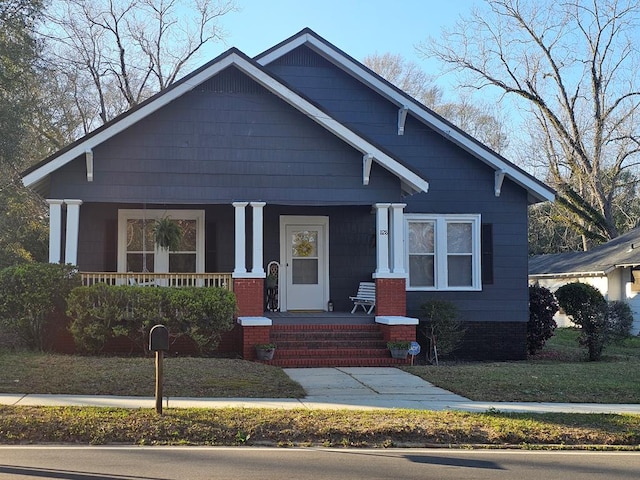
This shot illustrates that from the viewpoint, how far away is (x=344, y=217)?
18297 millimetres

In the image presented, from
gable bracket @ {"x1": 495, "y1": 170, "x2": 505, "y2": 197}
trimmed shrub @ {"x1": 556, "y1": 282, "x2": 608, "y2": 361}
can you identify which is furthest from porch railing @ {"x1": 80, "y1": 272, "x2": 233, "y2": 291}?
trimmed shrub @ {"x1": 556, "y1": 282, "x2": 608, "y2": 361}

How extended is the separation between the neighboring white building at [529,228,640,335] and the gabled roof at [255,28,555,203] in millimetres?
11123

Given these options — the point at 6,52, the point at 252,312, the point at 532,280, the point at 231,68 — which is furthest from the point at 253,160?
the point at 532,280

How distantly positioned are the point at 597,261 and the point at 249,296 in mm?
19555

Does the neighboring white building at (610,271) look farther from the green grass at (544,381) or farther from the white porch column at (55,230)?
the white porch column at (55,230)

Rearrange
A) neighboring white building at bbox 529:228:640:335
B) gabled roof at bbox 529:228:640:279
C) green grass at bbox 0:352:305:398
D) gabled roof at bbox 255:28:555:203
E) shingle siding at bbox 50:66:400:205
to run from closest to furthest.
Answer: green grass at bbox 0:352:305:398
shingle siding at bbox 50:66:400:205
gabled roof at bbox 255:28:555:203
neighboring white building at bbox 529:228:640:335
gabled roof at bbox 529:228:640:279

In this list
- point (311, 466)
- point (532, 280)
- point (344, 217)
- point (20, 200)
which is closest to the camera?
point (311, 466)

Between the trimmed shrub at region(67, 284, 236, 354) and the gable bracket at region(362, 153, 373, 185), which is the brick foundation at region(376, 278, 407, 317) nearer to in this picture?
the gable bracket at region(362, 153, 373, 185)

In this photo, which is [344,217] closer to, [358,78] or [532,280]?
[358,78]

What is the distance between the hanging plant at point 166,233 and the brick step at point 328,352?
11.1 ft

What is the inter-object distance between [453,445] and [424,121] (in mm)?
11244

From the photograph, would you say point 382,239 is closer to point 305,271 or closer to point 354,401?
point 305,271

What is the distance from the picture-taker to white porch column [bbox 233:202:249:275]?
15406 millimetres

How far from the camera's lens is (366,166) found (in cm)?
1591
